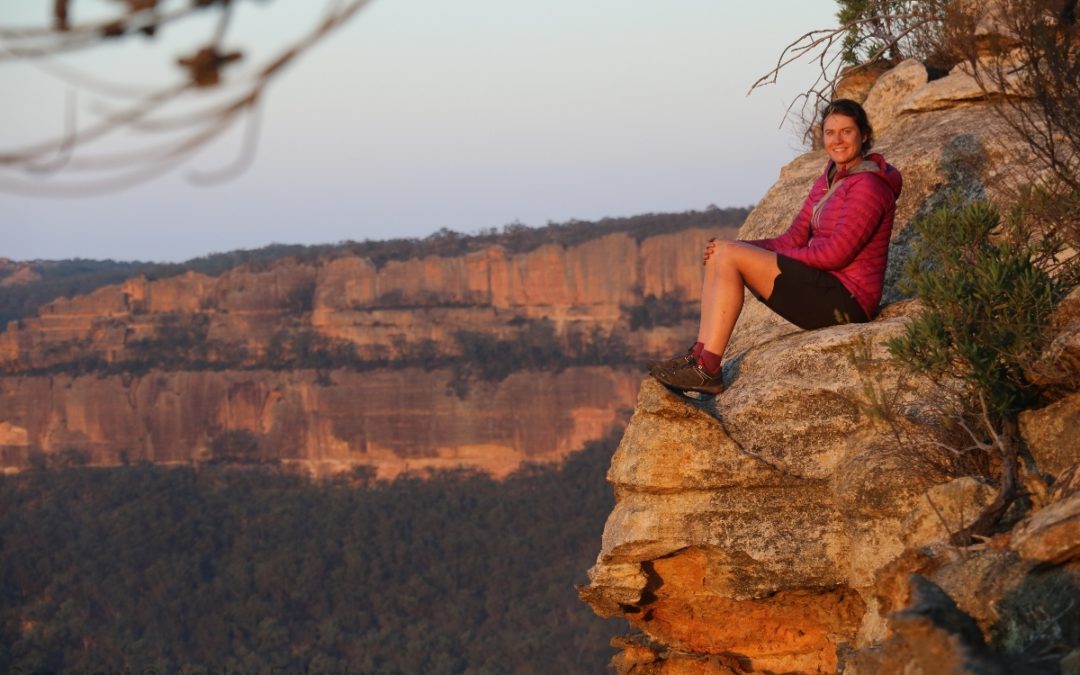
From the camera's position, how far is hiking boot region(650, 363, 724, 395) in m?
7.06

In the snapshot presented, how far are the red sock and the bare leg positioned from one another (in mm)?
71

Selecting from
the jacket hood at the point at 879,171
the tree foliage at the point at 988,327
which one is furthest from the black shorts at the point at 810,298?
the tree foliage at the point at 988,327

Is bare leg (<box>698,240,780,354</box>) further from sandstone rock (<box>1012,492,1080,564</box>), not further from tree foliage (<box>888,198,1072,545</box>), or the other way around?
sandstone rock (<box>1012,492,1080,564</box>)

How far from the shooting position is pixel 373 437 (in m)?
55.8

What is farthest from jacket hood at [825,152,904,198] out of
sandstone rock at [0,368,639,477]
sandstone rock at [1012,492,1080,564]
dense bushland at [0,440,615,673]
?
sandstone rock at [0,368,639,477]

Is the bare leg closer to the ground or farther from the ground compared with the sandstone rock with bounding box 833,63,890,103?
closer to the ground

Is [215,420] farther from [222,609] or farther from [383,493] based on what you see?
[222,609]

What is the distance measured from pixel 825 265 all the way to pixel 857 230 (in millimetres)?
227

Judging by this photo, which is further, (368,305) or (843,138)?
(368,305)

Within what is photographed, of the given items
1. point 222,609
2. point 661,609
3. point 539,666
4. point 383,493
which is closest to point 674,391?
point 661,609

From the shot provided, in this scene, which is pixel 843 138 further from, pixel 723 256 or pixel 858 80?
pixel 858 80

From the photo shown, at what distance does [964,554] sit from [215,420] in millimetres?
54372

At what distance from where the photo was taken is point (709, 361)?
7.11 m

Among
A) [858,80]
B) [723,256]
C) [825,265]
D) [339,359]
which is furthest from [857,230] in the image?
[339,359]
